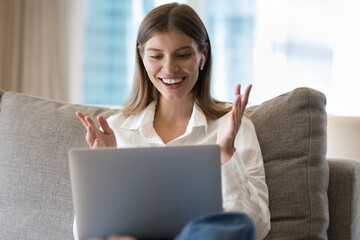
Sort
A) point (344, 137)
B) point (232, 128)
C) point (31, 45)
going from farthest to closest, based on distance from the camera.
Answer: point (31, 45) < point (344, 137) < point (232, 128)

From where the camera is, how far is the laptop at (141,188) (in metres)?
1.09

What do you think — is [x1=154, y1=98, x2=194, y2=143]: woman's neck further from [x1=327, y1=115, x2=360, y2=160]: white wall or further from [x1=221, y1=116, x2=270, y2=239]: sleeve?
[x1=327, y1=115, x2=360, y2=160]: white wall

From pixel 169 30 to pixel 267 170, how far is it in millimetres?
533

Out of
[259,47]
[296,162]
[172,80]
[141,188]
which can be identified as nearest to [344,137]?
[296,162]

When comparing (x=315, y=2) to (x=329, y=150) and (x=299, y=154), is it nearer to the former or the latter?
(x=329, y=150)

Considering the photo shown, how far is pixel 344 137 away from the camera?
5.82 feet

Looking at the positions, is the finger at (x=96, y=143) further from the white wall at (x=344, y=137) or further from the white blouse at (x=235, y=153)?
the white wall at (x=344, y=137)

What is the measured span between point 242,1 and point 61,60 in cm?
153

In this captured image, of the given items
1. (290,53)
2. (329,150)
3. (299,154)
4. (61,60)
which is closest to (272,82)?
(290,53)

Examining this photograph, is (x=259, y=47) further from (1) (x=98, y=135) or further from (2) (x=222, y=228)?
(2) (x=222, y=228)

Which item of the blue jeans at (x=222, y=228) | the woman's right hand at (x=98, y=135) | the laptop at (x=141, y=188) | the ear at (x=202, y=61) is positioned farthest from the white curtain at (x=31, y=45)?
the blue jeans at (x=222, y=228)

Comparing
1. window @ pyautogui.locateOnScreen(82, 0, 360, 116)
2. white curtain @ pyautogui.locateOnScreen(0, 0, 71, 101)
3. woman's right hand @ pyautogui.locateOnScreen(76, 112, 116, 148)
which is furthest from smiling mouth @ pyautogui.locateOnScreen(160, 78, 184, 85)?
white curtain @ pyautogui.locateOnScreen(0, 0, 71, 101)

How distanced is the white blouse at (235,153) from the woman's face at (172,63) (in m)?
0.11

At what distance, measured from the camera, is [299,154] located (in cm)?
155
